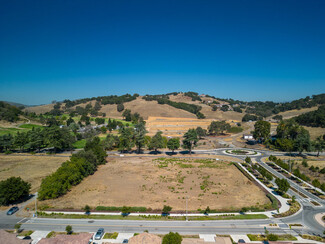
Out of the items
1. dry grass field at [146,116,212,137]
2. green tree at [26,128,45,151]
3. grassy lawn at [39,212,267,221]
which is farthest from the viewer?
dry grass field at [146,116,212,137]

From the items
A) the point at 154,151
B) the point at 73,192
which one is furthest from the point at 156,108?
the point at 73,192

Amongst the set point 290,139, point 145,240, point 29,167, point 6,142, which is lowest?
point 29,167

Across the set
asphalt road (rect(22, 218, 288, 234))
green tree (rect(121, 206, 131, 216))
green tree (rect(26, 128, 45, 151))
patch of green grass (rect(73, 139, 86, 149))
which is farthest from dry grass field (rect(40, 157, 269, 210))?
green tree (rect(26, 128, 45, 151))

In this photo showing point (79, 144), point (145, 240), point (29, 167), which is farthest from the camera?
point (79, 144)

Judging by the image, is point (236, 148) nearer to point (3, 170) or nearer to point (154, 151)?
point (154, 151)

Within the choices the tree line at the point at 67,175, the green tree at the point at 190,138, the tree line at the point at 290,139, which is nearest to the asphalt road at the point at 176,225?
the tree line at the point at 67,175

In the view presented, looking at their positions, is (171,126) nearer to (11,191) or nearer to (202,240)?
(11,191)

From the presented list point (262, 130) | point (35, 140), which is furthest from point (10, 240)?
point (262, 130)

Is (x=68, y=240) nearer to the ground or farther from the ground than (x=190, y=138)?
nearer to the ground

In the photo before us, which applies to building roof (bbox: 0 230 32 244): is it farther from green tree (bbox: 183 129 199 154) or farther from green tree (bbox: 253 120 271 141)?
green tree (bbox: 253 120 271 141)
